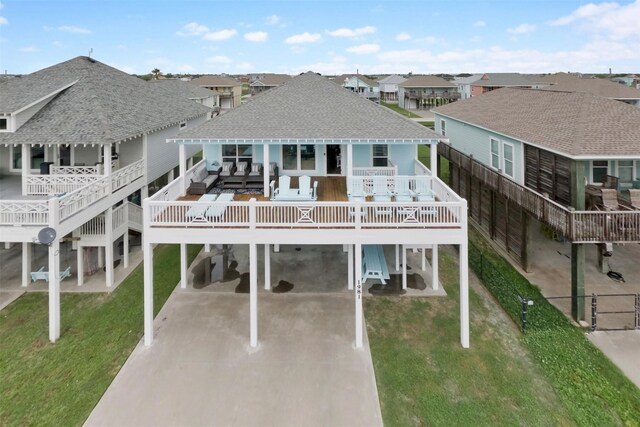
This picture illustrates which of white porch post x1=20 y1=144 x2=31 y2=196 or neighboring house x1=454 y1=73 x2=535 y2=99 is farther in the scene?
neighboring house x1=454 y1=73 x2=535 y2=99

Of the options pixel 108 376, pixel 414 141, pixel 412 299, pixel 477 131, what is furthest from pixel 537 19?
pixel 108 376

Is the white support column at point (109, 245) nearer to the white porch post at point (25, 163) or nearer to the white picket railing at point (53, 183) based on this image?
the white picket railing at point (53, 183)

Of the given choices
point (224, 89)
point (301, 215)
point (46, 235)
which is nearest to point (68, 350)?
point (46, 235)

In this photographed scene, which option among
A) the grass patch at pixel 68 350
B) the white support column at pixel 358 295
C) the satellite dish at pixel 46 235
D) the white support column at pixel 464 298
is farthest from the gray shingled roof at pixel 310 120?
the grass patch at pixel 68 350

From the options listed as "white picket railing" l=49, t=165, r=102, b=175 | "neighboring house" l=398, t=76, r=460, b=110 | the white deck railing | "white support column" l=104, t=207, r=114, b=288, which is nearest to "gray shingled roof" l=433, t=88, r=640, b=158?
the white deck railing

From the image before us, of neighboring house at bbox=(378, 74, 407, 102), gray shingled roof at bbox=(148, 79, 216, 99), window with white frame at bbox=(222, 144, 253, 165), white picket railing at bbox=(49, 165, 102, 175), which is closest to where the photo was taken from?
white picket railing at bbox=(49, 165, 102, 175)

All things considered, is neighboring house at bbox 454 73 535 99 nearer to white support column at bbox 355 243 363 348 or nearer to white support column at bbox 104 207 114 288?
white support column at bbox 355 243 363 348

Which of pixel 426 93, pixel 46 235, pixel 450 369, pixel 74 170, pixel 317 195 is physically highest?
pixel 426 93

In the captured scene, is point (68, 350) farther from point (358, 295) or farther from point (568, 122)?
point (568, 122)
